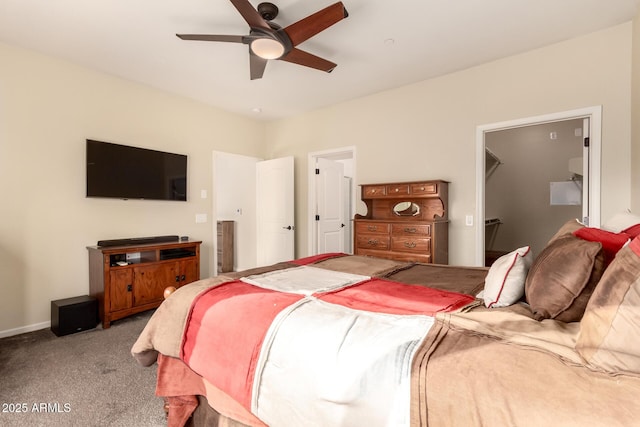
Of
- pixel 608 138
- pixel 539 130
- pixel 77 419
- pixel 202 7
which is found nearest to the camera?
pixel 77 419

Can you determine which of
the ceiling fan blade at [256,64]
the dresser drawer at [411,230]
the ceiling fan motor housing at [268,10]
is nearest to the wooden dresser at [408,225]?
the dresser drawer at [411,230]

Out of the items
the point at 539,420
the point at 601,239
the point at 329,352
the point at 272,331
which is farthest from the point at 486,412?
the point at 601,239

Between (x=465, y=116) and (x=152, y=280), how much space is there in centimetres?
398

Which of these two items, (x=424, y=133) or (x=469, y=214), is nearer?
(x=469, y=214)

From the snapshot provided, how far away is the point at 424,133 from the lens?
3.67 meters

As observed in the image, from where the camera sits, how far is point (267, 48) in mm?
2324

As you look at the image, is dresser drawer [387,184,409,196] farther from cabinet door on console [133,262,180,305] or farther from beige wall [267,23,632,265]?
cabinet door on console [133,262,180,305]

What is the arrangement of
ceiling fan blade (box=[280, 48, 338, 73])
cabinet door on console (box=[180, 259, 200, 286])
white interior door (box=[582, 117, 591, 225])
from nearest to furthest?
ceiling fan blade (box=[280, 48, 338, 73])
white interior door (box=[582, 117, 591, 225])
cabinet door on console (box=[180, 259, 200, 286])

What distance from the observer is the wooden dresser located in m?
3.20

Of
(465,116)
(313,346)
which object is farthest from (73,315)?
(465,116)

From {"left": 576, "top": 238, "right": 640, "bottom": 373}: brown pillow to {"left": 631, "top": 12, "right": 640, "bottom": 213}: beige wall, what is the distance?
215cm

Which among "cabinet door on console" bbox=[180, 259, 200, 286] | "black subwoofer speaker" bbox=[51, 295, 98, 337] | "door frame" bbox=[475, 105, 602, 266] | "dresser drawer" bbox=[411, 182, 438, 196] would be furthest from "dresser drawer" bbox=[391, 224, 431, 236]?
"black subwoofer speaker" bbox=[51, 295, 98, 337]

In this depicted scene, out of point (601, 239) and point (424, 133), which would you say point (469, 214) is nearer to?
point (424, 133)

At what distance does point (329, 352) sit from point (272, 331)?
10.4 inches
